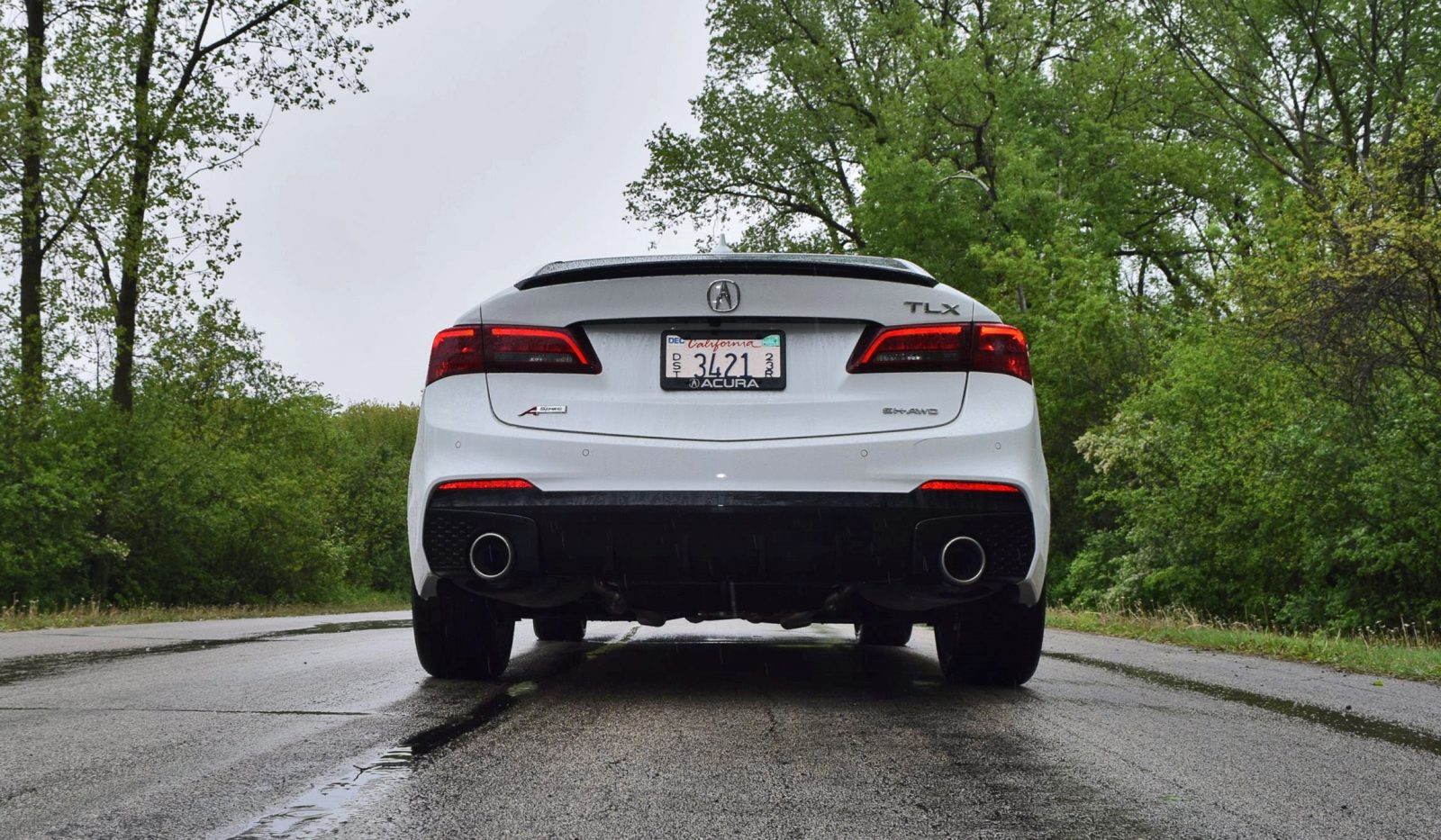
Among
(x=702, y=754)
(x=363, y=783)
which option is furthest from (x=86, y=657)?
(x=702, y=754)

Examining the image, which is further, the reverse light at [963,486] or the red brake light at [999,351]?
the red brake light at [999,351]

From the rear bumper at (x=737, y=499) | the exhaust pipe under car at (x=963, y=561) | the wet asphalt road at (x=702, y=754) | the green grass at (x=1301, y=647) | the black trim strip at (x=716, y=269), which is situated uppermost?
the black trim strip at (x=716, y=269)

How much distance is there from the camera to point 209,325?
30203 mm

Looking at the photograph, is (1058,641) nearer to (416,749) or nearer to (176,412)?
(416,749)

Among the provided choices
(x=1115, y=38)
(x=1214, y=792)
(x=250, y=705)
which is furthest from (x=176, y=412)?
(x=1214, y=792)

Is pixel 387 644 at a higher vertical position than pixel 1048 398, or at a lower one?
lower

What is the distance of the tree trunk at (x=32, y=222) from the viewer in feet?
83.9

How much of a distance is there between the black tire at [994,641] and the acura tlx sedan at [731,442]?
36 cm

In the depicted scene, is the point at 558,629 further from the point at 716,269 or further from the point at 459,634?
the point at 716,269

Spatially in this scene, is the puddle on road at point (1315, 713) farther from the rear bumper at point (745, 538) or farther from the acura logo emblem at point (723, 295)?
the acura logo emblem at point (723, 295)

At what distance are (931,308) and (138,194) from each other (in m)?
26.3

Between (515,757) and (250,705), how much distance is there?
167cm

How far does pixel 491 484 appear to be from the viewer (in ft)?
15.8

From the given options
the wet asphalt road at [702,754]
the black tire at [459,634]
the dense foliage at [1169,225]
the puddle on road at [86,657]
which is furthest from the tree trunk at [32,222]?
the black tire at [459,634]
